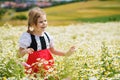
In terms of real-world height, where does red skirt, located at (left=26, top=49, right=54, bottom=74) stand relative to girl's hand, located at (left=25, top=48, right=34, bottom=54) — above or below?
below

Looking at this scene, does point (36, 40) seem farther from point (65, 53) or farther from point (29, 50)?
point (29, 50)

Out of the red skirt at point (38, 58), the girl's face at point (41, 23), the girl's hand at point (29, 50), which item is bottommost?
the red skirt at point (38, 58)

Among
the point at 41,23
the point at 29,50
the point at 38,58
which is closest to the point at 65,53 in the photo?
the point at 38,58

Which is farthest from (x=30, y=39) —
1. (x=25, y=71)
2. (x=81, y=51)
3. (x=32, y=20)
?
(x=81, y=51)

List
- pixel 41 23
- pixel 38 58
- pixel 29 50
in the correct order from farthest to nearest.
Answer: pixel 41 23 < pixel 38 58 < pixel 29 50

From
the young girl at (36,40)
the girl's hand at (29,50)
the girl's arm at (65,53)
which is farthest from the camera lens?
the young girl at (36,40)

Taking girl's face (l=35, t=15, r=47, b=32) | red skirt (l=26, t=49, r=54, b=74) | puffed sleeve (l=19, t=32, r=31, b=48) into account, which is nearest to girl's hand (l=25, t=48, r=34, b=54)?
red skirt (l=26, t=49, r=54, b=74)

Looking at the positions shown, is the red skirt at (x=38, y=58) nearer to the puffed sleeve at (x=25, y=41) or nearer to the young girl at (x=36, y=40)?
the young girl at (x=36, y=40)

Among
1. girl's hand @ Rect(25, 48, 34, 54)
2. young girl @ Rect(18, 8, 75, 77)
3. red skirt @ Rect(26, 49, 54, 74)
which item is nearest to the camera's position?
girl's hand @ Rect(25, 48, 34, 54)

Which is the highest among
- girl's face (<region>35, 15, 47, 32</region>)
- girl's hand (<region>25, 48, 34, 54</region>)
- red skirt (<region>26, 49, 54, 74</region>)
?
girl's face (<region>35, 15, 47, 32</region>)

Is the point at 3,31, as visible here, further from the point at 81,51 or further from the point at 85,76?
the point at 85,76

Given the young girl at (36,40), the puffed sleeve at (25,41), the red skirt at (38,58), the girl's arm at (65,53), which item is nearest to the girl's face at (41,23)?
the young girl at (36,40)

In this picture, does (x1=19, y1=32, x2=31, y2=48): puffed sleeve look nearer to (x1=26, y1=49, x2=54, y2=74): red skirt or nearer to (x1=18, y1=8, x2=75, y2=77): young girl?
(x1=18, y1=8, x2=75, y2=77): young girl

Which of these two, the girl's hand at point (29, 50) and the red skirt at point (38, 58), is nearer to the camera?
the girl's hand at point (29, 50)
